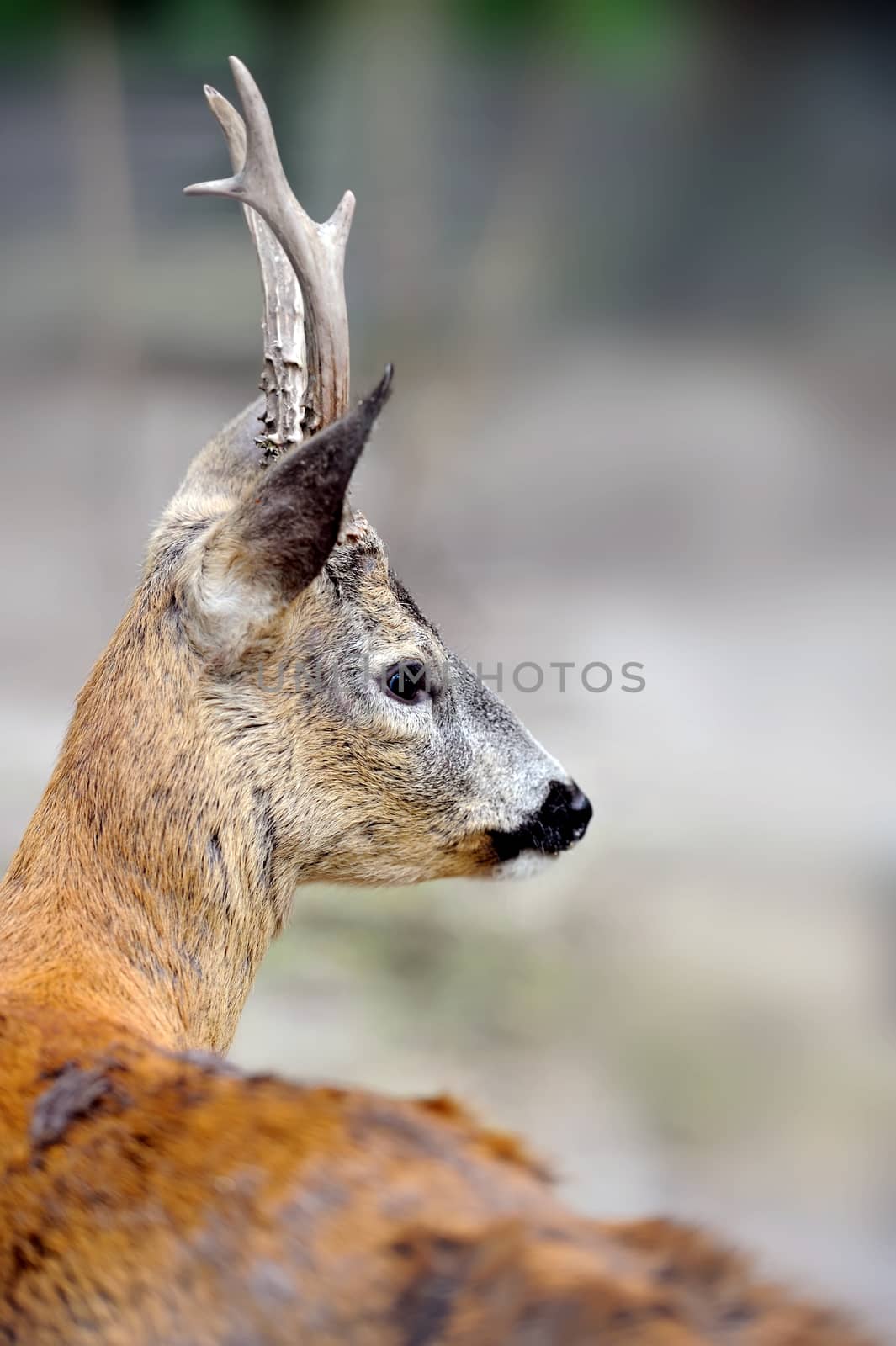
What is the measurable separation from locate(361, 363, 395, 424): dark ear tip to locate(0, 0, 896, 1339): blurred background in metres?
4.12

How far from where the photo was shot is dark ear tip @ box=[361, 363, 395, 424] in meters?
2.21

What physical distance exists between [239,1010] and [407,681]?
2.46ft

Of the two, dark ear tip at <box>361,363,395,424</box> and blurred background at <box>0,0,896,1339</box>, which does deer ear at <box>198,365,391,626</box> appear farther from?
blurred background at <box>0,0,896,1339</box>

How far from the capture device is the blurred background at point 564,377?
689 centimetres

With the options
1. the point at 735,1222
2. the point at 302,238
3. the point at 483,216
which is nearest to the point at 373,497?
the point at 483,216

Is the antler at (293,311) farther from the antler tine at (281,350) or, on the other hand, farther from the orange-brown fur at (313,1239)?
the orange-brown fur at (313,1239)

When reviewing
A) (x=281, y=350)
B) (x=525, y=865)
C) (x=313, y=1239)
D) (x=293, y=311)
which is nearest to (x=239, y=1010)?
(x=525, y=865)

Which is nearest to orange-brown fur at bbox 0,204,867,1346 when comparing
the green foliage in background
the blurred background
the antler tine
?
the antler tine

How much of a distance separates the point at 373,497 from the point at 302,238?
5.15 meters

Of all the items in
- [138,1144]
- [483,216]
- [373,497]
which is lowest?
[138,1144]

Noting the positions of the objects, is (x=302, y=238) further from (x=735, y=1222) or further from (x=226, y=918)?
(x=735, y=1222)

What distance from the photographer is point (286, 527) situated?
7.65 feet

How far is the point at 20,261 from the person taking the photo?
8.70m

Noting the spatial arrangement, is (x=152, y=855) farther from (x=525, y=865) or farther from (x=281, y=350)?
(x=281, y=350)
